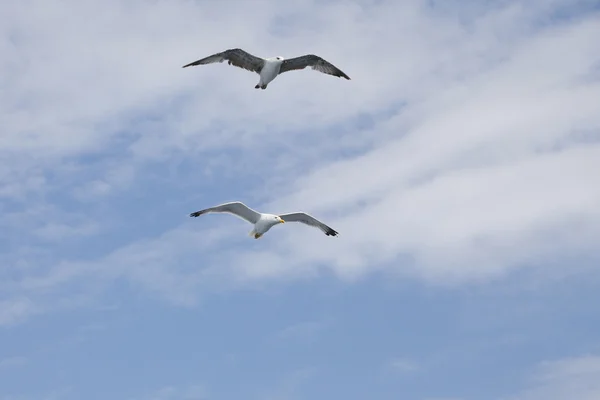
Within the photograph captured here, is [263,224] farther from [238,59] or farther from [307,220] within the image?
[238,59]

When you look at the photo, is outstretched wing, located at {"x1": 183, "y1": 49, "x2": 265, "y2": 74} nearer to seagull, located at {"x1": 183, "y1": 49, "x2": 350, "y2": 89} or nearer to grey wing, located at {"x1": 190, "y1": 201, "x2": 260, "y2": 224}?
seagull, located at {"x1": 183, "y1": 49, "x2": 350, "y2": 89}

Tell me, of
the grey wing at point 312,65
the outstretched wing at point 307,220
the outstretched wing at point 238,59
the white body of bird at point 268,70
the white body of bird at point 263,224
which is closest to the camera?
the white body of bird at point 263,224

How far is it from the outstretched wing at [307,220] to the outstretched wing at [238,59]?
846 centimetres

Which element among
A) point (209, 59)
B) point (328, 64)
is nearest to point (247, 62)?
point (209, 59)

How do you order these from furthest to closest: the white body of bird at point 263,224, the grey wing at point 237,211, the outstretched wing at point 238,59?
1. the outstretched wing at point 238,59
2. the white body of bird at point 263,224
3. the grey wing at point 237,211

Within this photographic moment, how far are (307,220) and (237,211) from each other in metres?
5.53

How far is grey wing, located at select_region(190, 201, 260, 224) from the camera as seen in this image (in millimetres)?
42000

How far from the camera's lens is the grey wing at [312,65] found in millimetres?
46469

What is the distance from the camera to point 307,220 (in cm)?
4691

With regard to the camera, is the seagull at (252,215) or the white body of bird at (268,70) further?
the white body of bird at (268,70)

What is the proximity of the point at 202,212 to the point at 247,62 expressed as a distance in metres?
9.37

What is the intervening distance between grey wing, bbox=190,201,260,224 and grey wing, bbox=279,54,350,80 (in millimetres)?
8964

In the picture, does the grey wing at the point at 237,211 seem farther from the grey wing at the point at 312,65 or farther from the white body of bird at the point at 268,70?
the grey wing at the point at 312,65

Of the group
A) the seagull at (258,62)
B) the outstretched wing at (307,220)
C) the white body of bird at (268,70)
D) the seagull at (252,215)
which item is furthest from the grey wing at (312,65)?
the seagull at (252,215)
